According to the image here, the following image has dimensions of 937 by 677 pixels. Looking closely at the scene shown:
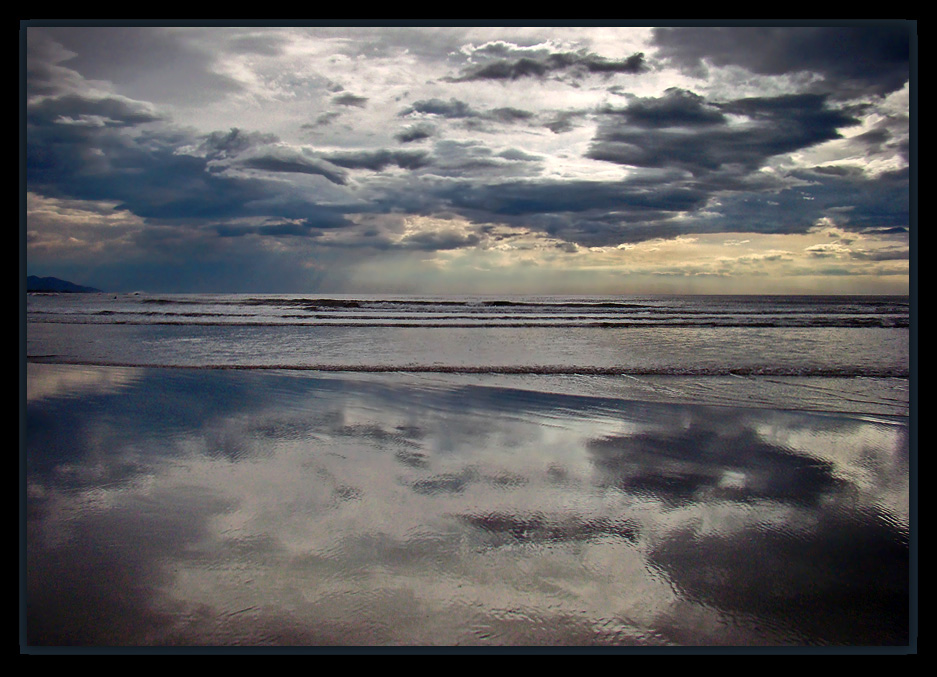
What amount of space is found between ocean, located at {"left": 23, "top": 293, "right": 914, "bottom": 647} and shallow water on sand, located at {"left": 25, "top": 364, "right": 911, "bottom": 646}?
0.01 meters

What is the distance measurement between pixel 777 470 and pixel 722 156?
3.06m

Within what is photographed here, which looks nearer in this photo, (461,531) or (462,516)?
(461,531)

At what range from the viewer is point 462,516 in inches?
125

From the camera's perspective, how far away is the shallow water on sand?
2229mm

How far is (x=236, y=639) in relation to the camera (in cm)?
213

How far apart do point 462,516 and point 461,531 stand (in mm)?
208

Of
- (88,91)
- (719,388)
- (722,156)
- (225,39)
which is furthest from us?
(719,388)

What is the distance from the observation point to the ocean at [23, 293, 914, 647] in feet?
7.34

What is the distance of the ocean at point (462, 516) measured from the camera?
2238 millimetres

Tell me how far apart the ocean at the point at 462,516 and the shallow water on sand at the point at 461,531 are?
0.01 meters

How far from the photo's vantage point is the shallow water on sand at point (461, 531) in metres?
2.23
